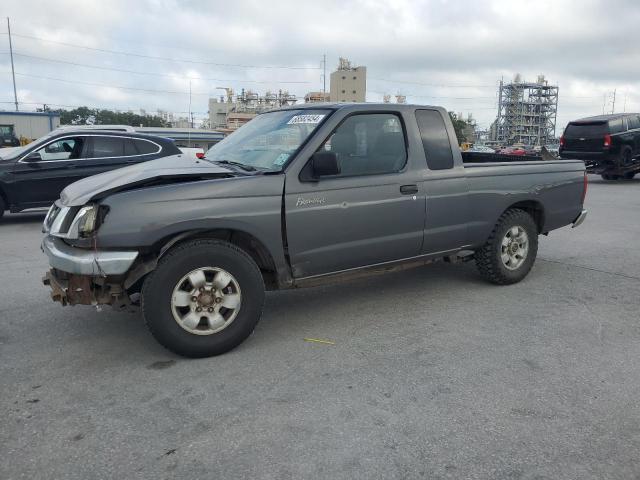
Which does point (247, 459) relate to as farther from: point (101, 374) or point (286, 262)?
point (286, 262)

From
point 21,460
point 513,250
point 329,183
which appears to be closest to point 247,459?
point 21,460

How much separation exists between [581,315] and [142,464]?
12.6 ft

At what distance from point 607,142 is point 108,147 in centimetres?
1453

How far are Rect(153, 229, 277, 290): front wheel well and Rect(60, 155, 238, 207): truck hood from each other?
405 mm

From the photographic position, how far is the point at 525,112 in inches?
5261

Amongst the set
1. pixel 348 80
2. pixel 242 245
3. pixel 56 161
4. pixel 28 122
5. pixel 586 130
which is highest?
pixel 348 80

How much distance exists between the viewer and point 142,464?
249 cm

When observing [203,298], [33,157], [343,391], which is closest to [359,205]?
[203,298]

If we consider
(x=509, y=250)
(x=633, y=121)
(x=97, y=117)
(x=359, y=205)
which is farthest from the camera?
(x=97, y=117)

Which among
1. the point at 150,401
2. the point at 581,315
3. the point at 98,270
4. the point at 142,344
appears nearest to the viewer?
the point at 150,401

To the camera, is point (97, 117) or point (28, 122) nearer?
point (28, 122)

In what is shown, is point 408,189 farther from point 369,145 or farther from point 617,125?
point 617,125

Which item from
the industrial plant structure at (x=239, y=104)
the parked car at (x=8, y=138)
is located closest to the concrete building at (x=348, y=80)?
the industrial plant structure at (x=239, y=104)

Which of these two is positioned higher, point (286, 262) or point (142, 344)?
point (286, 262)
